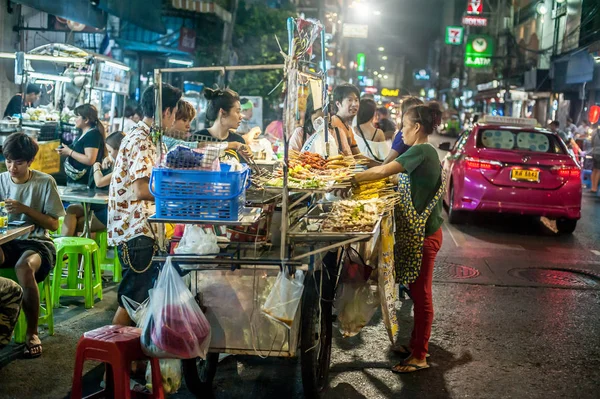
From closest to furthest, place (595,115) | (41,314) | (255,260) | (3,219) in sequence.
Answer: (255,260) → (3,219) → (41,314) → (595,115)

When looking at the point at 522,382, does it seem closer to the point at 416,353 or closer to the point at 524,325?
the point at 416,353

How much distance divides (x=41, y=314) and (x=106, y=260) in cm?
232

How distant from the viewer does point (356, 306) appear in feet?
17.3

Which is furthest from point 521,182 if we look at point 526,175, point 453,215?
point 453,215

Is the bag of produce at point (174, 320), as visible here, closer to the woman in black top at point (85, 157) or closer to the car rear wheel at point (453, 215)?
the woman in black top at point (85, 157)

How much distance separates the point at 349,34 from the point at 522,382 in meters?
41.0

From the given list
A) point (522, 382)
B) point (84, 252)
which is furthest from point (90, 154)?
point (522, 382)

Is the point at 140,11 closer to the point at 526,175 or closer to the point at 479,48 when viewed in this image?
the point at 526,175

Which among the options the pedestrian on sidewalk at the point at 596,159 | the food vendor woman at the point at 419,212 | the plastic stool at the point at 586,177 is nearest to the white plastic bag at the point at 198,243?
the food vendor woman at the point at 419,212

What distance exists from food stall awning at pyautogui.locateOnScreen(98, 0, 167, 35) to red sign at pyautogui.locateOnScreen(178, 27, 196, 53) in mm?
648

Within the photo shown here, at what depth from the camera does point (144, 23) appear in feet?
70.1

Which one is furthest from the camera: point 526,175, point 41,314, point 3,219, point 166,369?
point 526,175

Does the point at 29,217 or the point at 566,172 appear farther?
the point at 566,172

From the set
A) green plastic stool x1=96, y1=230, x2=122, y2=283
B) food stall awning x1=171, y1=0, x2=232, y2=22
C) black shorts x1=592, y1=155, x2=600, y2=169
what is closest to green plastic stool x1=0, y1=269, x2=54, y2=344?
green plastic stool x1=96, y1=230, x2=122, y2=283
